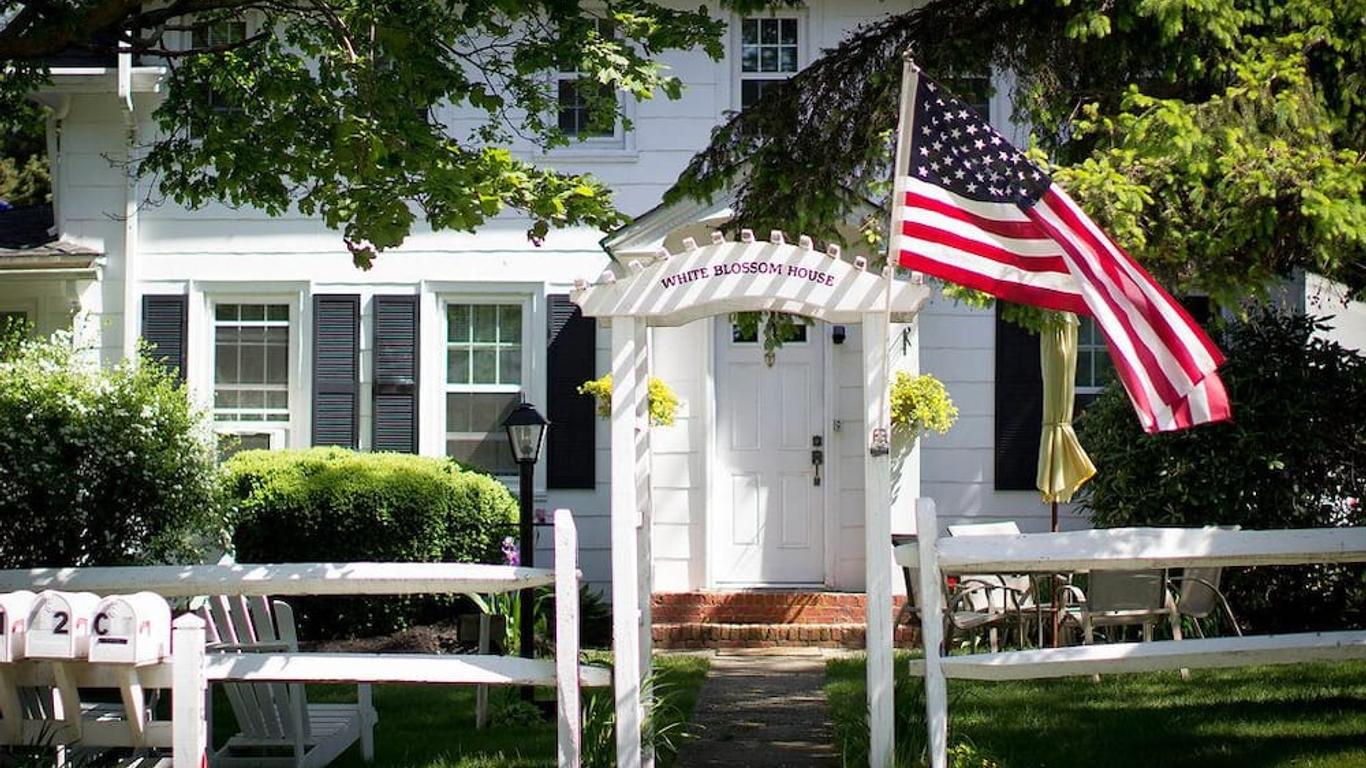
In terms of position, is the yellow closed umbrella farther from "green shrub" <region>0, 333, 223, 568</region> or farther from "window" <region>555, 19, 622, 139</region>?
"green shrub" <region>0, 333, 223, 568</region>

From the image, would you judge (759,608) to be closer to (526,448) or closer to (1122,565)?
(526,448)

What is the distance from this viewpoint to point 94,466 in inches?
424

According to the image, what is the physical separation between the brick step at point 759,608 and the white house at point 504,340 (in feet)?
1.43

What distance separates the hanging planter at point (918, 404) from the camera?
40.7 feet

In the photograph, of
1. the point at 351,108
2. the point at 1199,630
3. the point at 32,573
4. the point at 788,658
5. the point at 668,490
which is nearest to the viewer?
the point at 32,573

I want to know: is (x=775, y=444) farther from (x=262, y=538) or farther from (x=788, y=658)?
(x=262, y=538)

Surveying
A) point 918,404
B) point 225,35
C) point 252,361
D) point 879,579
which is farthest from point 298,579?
point 252,361

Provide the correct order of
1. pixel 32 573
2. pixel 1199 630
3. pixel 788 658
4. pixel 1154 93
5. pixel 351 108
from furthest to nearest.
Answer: pixel 788 658 → pixel 1199 630 → pixel 1154 93 → pixel 351 108 → pixel 32 573

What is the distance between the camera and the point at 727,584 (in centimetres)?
1324

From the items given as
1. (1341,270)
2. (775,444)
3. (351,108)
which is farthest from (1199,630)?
(351,108)

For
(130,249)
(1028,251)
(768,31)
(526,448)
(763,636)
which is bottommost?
(763,636)

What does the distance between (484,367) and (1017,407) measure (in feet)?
14.6

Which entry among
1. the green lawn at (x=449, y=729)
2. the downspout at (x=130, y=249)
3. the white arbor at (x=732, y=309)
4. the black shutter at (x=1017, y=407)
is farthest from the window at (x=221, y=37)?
the black shutter at (x=1017, y=407)

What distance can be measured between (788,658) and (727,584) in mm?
1461
